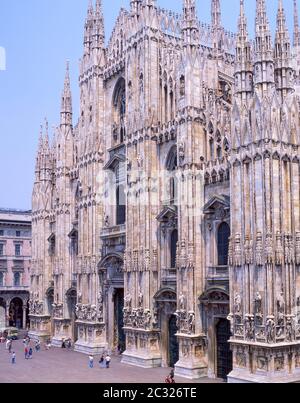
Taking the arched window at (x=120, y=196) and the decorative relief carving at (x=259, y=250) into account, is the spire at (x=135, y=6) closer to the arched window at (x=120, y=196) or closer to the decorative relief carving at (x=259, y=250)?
the arched window at (x=120, y=196)

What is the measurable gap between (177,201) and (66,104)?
79.1 ft

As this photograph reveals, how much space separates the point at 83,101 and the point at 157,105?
41.4ft

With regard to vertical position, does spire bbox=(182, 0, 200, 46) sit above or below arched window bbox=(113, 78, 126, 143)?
above

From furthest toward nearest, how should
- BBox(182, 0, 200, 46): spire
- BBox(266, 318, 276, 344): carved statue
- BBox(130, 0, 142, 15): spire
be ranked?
BBox(130, 0, 142, 15): spire < BBox(182, 0, 200, 46): spire < BBox(266, 318, 276, 344): carved statue

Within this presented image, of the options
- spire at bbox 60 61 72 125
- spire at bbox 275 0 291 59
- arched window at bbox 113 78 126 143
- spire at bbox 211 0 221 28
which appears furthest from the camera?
spire at bbox 60 61 72 125

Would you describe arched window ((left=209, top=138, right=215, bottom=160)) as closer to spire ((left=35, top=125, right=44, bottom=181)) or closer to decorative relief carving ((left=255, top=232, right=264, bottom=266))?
decorative relief carving ((left=255, top=232, right=264, bottom=266))

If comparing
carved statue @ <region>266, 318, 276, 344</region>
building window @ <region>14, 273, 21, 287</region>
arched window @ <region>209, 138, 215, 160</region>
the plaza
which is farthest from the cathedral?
building window @ <region>14, 273, 21, 287</region>

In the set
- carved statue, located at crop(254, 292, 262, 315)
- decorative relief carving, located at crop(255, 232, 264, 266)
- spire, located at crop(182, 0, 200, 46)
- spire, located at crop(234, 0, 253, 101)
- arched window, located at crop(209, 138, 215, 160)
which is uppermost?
spire, located at crop(182, 0, 200, 46)

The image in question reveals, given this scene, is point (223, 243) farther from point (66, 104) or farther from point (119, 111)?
point (66, 104)

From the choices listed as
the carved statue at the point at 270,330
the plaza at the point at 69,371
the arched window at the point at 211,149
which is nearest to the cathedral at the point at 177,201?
the carved statue at the point at 270,330

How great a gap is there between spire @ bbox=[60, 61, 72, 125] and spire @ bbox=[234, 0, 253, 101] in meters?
27.9

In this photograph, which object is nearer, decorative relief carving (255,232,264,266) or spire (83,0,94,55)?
decorative relief carving (255,232,264,266)

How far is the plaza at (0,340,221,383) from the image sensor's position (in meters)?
38.3

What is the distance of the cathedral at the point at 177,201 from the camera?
33.6m
